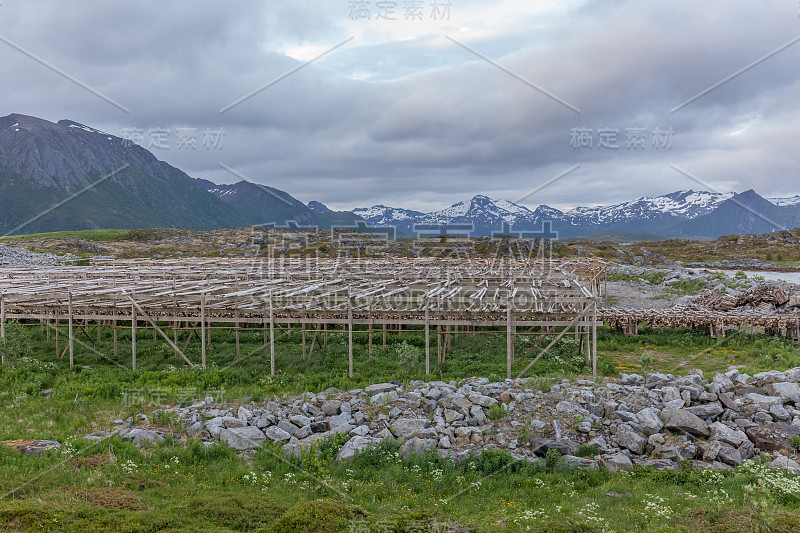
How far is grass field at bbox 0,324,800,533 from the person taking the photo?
877cm

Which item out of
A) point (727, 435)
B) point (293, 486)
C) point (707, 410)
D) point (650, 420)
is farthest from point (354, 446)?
point (707, 410)

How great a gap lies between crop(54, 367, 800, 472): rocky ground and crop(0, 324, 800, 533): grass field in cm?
58

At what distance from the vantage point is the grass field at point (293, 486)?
28.8 feet

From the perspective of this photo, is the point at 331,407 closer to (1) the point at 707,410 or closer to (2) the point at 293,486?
(2) the point at 293,486

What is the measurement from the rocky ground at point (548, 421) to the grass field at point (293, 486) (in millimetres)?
576

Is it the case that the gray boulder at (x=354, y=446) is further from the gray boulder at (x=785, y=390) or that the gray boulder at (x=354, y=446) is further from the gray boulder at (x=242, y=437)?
the gray boulder at (x=785, y=390)

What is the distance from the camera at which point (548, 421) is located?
13.9 metres

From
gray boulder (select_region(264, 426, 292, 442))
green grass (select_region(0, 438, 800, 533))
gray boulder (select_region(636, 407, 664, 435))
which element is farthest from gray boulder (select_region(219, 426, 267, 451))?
gray boulder (select_region(636, 407, 664, 435))

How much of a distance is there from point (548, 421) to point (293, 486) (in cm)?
734

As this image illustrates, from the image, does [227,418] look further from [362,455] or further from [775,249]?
[775,249]

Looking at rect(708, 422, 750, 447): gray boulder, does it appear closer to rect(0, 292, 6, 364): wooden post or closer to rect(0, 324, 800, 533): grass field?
rect(0, 324, 800, 533): grass field

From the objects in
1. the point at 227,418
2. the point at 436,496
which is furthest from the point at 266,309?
the point at 436,496

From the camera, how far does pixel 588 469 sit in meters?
12.0

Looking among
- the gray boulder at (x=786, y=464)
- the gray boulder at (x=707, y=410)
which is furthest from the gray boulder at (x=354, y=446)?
the gray boulder at (x=786, y=464)
